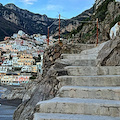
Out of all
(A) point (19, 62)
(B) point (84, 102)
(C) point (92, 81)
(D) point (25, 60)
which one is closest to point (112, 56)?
(C) point (92, 81)

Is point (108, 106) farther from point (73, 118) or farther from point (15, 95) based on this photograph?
point (15, 95)

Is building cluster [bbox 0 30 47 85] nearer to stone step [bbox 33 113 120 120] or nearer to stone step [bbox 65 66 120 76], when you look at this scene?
stone step [bbox 65 66 120 76]

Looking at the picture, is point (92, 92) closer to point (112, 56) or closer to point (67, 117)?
point (67, 117)

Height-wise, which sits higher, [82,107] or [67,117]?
[82,107]

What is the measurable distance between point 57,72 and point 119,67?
1771mm

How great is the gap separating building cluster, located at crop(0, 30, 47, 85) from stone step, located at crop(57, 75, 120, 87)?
35.6 m

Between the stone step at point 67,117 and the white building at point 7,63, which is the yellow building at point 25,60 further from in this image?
the stone step at point 67,117

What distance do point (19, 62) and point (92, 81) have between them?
88.7 meters

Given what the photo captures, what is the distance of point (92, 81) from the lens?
4.27 metres

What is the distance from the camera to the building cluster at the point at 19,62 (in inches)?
2694

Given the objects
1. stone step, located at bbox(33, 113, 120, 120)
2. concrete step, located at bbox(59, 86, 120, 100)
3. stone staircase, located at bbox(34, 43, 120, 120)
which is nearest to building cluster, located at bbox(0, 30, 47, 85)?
stone staircase, located at bbox(34, 43, 120, 120)

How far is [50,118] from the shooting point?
116 inches

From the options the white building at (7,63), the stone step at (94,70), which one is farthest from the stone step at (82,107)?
the white building at (7,63)

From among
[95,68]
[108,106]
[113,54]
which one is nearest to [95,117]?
[108,106]
